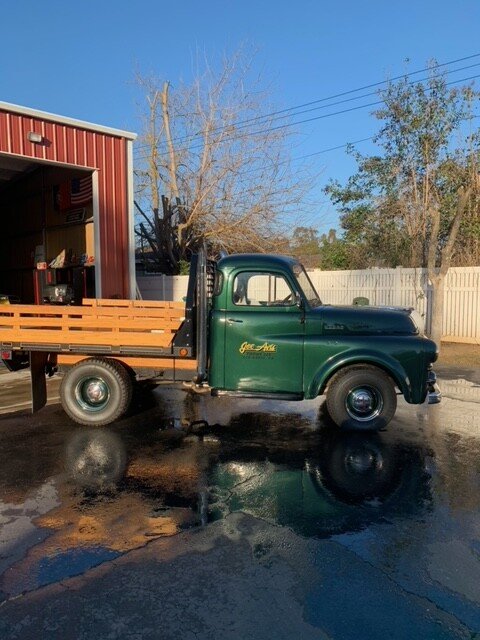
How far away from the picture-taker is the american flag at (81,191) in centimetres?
1375

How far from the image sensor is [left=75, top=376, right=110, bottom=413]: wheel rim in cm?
699

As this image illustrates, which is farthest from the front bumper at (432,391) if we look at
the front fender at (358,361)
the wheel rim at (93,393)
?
the wheel rim at (93,393)

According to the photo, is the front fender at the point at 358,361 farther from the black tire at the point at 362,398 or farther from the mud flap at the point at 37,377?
the mud flap at the point at 37,377

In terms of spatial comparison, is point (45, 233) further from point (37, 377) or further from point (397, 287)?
point (397, 287)

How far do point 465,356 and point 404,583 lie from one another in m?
10.4

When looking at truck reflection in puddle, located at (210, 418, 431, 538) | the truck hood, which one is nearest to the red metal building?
the truck hood

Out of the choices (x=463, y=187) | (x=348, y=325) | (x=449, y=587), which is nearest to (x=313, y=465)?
(x=348, y=325)

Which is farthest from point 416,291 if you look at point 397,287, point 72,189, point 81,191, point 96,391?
point 96,391

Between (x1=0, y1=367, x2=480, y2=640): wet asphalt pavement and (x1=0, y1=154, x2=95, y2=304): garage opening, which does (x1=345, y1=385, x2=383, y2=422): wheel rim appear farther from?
(x1=0, y1=154, x2=95, y2=304): garage opening

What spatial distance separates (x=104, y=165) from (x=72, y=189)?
1.80m

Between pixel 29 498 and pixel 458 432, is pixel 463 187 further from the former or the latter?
pixel 29 498

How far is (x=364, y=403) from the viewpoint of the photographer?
21.2ft

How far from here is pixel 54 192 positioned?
15.8 metres

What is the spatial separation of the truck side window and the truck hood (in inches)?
16.7
